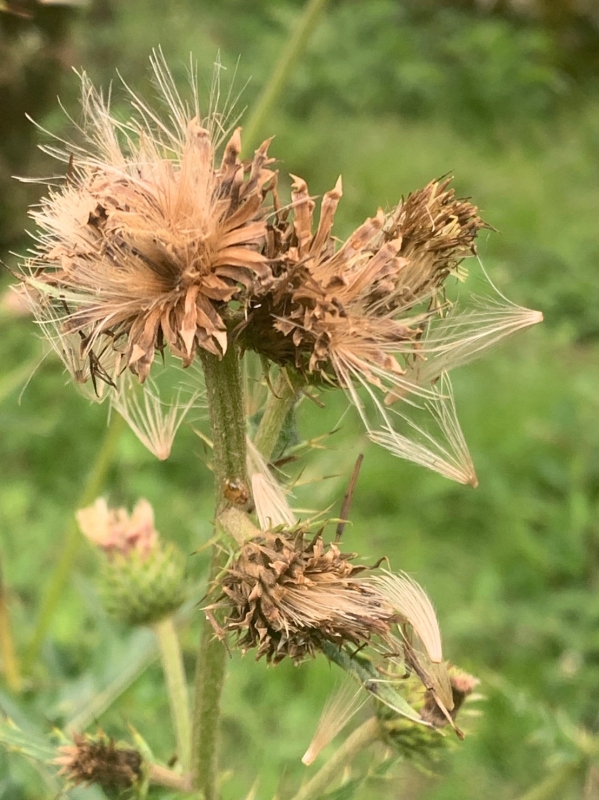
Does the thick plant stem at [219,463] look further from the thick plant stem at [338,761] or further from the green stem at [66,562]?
the green stem at [66,562]

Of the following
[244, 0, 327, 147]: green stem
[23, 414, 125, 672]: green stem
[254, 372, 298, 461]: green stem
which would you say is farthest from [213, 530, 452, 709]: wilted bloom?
[244, 0, 327, 147]: green stem

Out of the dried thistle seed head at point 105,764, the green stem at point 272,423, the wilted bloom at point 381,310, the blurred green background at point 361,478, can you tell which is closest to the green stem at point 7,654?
the blurred green background at point 361,478

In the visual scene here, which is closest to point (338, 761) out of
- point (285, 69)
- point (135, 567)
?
point (135, 567)

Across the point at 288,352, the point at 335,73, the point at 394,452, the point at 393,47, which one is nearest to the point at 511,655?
the point at 394,452

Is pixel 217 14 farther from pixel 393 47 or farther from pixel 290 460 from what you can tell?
pixel 290 460

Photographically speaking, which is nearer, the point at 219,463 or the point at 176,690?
the point at 219,463

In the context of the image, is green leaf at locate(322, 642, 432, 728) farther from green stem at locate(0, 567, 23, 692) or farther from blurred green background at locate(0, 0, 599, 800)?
green stem at locate(0, 567, 23, 692)

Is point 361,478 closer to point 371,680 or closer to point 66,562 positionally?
point 66,562
